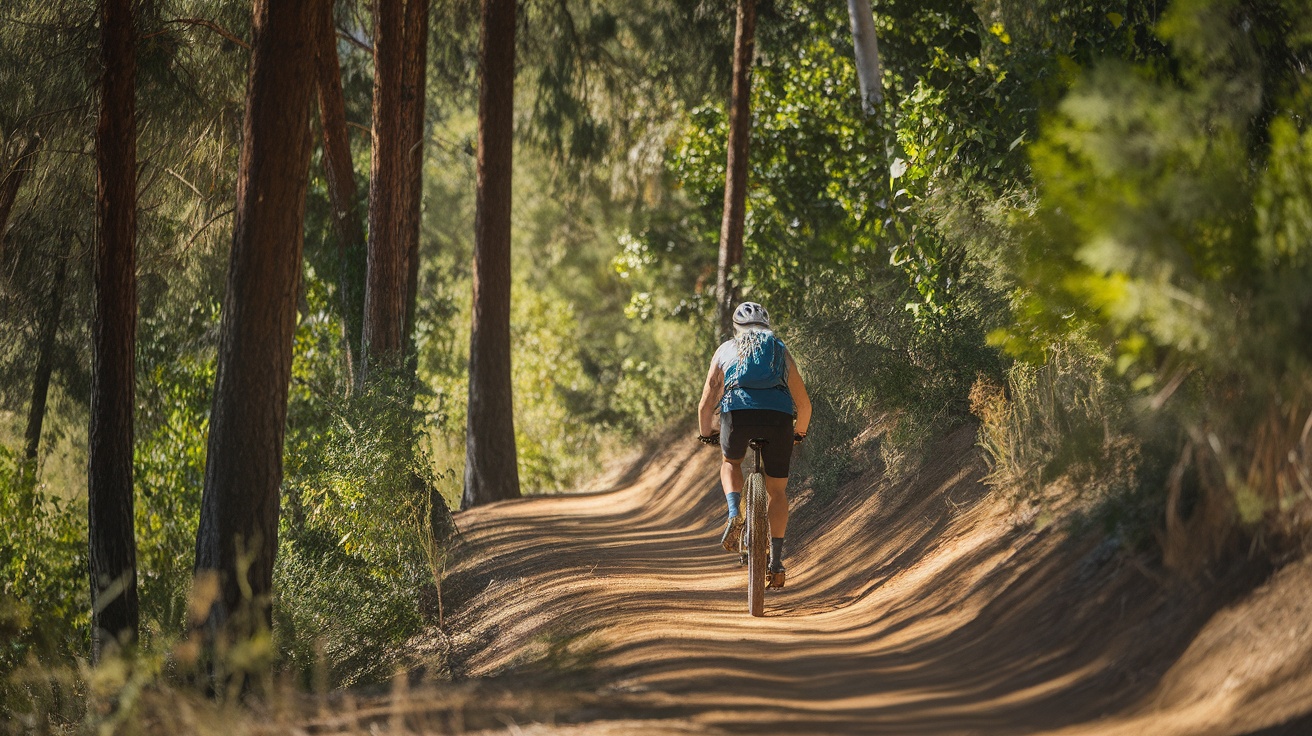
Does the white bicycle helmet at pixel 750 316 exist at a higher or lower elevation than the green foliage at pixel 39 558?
higher

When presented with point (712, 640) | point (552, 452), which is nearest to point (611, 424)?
point (552, 452)

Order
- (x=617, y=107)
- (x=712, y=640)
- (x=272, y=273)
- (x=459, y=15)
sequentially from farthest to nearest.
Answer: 1. (x=617, y=107)
2. (x=459, y=15)
3. (x=272, y=273)
4. (x=712, y=640)

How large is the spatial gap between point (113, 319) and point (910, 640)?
27.3 feet

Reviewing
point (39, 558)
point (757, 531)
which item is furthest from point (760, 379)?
point (39, 558)

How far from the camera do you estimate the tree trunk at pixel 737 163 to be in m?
21.1

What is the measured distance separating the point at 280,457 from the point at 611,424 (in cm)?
2583

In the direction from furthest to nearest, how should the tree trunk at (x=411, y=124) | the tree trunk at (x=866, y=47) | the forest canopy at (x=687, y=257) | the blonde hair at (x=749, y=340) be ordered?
the tree trunk at (x=866, y=47) → the tree trunk at (x=411, y=124) → the blonde hair at (x=749, y=340) → the forest canopy at (x=687, y=257)

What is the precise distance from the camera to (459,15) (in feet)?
69.9

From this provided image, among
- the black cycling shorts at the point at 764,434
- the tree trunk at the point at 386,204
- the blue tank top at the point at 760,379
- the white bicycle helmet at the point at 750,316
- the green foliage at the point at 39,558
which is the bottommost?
the green foliage at the point at 39,558

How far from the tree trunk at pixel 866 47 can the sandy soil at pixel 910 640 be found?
7.45m

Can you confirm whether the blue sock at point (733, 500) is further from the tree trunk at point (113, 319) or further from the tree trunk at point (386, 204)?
the tree trunk at point (386, 204)

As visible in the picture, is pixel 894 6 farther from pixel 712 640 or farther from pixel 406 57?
pixel 712 640

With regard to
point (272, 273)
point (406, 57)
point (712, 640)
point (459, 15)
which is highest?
point (459, 15)

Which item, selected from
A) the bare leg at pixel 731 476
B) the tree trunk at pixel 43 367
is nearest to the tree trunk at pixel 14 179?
the tree trunk at pixel 43 367
